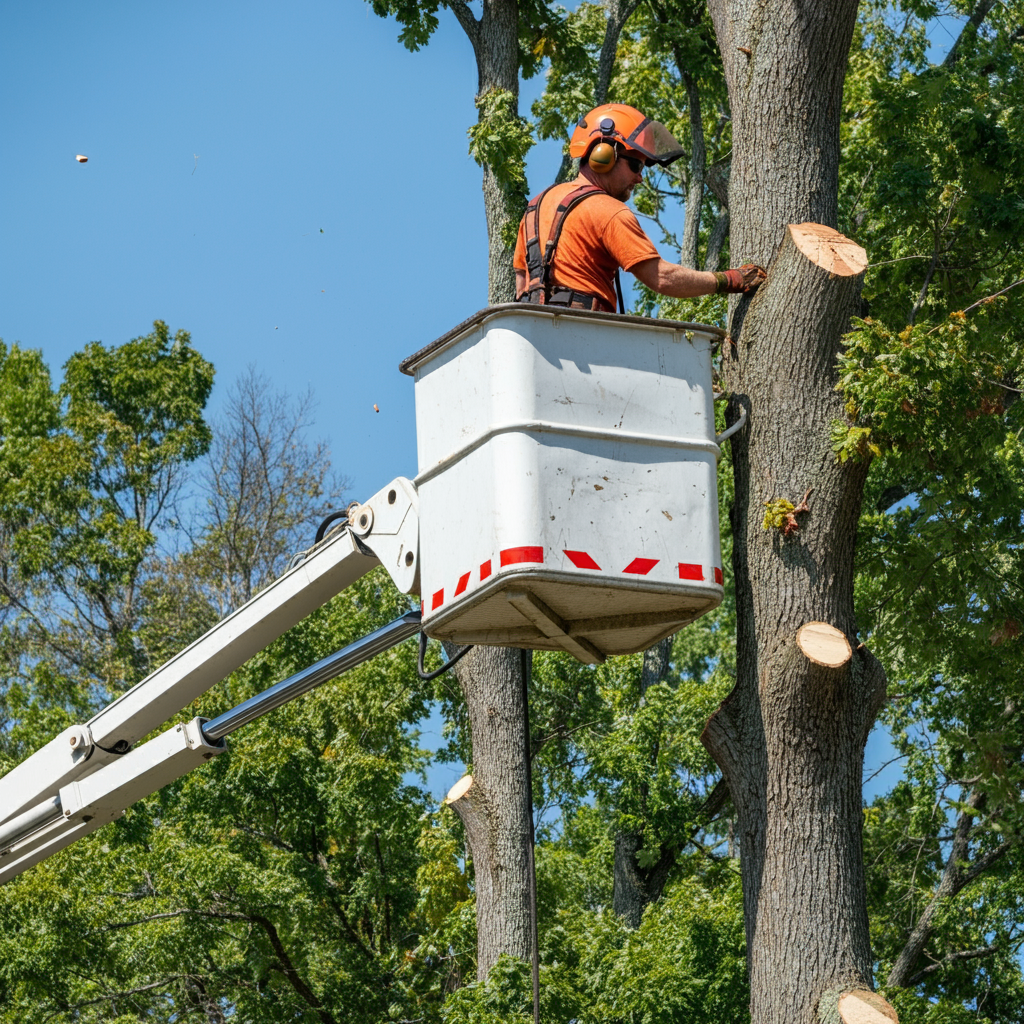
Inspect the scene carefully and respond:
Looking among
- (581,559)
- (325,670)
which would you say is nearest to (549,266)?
(581,559)

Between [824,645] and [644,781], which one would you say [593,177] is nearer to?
[824,645]

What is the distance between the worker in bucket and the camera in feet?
19.6

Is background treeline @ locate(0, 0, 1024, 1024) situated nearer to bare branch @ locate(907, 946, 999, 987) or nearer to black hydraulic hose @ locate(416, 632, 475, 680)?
bare branch @ locate(907, 946, 999, 987)

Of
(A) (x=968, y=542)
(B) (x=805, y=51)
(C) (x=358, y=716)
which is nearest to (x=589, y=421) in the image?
(B) (x=805, y=51)

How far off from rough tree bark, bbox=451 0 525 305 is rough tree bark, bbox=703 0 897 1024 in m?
4.30

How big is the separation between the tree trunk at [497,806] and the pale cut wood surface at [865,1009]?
417cm

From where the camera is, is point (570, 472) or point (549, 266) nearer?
point (570, 472)

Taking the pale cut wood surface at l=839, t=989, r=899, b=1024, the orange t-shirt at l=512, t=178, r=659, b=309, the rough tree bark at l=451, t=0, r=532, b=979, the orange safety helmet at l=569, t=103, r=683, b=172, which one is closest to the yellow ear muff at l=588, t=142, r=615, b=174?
the orange safety helmet at l=569, t=103, r=683, b=172

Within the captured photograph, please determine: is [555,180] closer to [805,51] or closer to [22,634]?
[805,51]

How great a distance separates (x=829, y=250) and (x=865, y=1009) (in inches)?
116

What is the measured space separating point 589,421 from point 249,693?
486 inches

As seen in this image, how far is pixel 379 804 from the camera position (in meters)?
14.1

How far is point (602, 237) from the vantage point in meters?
6.02

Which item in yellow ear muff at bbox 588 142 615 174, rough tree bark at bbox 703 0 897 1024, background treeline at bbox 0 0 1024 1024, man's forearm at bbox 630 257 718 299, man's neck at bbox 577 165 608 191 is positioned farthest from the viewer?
background treeline at bbox 0 0 1024 1024
